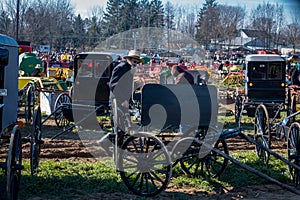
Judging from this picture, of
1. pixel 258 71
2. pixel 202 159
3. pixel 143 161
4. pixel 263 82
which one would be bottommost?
pixel 202 159

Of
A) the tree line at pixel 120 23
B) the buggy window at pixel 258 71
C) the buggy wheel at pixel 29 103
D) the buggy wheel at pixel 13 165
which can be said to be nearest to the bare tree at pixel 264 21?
the tree line at pixel 120 23

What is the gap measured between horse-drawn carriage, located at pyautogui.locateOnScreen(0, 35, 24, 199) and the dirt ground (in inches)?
31.3

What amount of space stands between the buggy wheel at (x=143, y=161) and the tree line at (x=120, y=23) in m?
41.4

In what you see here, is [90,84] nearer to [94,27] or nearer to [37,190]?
[37,190]

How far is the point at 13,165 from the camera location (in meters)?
5.47

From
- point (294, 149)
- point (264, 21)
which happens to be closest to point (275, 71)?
point (294, 149)

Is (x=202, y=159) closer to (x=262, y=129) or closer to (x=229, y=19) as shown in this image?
(x=262, y=129)

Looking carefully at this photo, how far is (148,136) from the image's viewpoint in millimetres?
6211

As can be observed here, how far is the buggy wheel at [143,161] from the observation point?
626 centimetres

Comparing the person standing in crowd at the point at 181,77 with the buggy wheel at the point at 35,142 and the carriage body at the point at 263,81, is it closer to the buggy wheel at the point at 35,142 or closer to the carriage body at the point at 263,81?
the carriage body at the point at 263,81

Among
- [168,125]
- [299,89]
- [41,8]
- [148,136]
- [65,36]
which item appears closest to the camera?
[148,136]

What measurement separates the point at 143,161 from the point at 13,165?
5.64 feet

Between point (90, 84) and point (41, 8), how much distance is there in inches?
1637

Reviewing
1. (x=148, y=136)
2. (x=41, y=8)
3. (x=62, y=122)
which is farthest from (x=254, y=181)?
(x=41, y=8)
